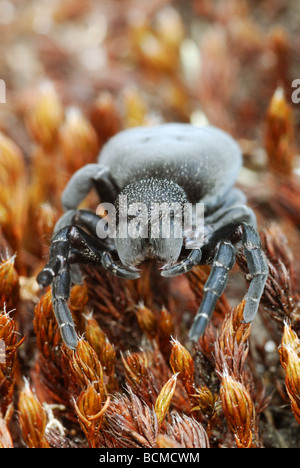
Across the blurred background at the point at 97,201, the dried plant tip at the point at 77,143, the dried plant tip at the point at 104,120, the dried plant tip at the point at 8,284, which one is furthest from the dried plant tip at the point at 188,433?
the dried plant tip at the point at 104,120

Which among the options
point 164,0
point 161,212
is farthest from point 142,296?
point 164,0

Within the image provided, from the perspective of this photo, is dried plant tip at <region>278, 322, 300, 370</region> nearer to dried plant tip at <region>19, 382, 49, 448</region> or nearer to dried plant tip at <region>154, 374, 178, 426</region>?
A: dried plant tip at <region>154, 374, 178, 426</region>

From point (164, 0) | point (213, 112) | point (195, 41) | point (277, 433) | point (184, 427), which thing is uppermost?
point (164, 0)

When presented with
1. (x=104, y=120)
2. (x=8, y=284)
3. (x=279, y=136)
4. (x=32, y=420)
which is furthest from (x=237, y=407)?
(x=104, y=120)

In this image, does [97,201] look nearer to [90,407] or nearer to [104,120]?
[104,120]

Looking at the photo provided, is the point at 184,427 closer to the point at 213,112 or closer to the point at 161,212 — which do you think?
the point at 161,212

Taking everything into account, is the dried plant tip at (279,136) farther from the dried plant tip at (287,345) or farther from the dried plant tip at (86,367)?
the dried plant tip at (86,367)
